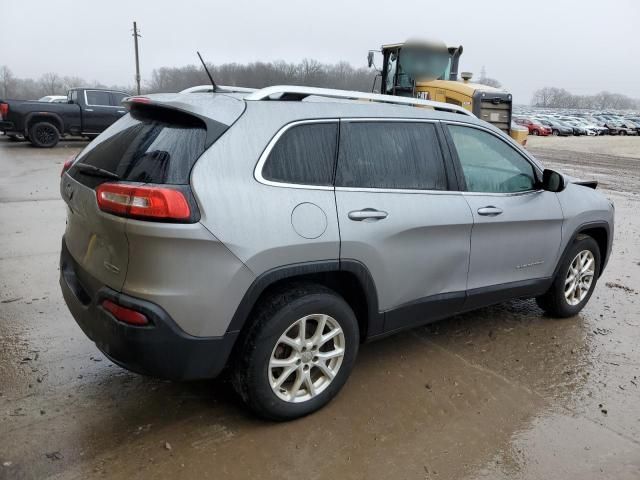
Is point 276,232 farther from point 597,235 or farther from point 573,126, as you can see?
point 573,126

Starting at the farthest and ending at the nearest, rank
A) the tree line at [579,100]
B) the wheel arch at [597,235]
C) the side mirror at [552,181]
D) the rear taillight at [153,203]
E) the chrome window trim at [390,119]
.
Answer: the tree line at [579,100] → the wheel arch at [597,235] → the side mirror at [552,181] → the chrome window trim at [390,119] → the rear taillight at [153,203]

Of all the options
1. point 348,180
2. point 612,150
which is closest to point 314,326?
point 348,180

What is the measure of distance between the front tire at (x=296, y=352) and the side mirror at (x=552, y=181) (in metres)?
2.01

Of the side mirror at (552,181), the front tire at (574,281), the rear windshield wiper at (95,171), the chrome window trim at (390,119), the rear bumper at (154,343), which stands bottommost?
the front tire at (574,281)

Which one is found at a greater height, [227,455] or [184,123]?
[184,123]

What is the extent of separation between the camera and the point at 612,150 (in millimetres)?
30062

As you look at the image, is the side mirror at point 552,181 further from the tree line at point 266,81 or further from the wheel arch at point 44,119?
Result: the wheel arch at point 44,119

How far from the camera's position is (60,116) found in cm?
1686

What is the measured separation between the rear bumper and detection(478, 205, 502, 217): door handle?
1906 millimetres

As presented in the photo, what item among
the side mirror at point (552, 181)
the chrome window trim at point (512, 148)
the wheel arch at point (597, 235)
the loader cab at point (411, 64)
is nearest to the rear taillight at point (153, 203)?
the chrome window trim at point (512, 148)

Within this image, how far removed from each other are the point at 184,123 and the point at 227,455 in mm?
1688

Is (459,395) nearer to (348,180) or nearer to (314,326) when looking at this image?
(314,326)

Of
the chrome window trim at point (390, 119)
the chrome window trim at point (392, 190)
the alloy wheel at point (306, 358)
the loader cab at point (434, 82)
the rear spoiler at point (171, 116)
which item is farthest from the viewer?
Result: the loader cab at point (434, 82)

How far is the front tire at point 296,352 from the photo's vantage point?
9.13 ft
